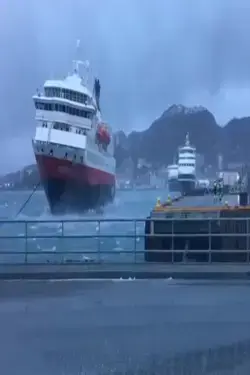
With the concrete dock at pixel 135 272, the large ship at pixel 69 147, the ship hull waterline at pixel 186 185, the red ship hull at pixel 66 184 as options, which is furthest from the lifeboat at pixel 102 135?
the concrete dock at pixel 135 272

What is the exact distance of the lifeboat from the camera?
7462cm

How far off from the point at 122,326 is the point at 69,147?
57.0 metres

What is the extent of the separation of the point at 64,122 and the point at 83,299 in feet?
187

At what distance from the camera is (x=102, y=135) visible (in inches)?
2985

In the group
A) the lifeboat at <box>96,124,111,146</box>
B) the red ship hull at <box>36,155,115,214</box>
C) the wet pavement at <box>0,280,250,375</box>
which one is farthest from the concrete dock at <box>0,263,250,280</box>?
the lifeboat at <box>96,124,111,146</box>

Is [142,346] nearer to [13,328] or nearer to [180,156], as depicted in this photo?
[13,328]

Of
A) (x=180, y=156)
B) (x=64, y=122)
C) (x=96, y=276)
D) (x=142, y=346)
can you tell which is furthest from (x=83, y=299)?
(x=180, y=156)

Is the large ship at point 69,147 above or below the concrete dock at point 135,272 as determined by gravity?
above

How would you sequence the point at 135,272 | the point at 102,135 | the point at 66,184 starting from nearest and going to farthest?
the point at 135,272 < the point at 66,184 < the point at 102,135

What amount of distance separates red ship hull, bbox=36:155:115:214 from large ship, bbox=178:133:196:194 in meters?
16.8

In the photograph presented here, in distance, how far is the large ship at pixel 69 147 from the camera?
65.1 m

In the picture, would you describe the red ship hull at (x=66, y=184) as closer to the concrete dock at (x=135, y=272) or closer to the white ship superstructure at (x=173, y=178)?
the white ship superstructure at (x=173, y=178)

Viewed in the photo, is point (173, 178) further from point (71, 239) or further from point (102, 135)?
point (71, 239)

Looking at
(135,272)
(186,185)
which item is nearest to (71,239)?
(135,272)
